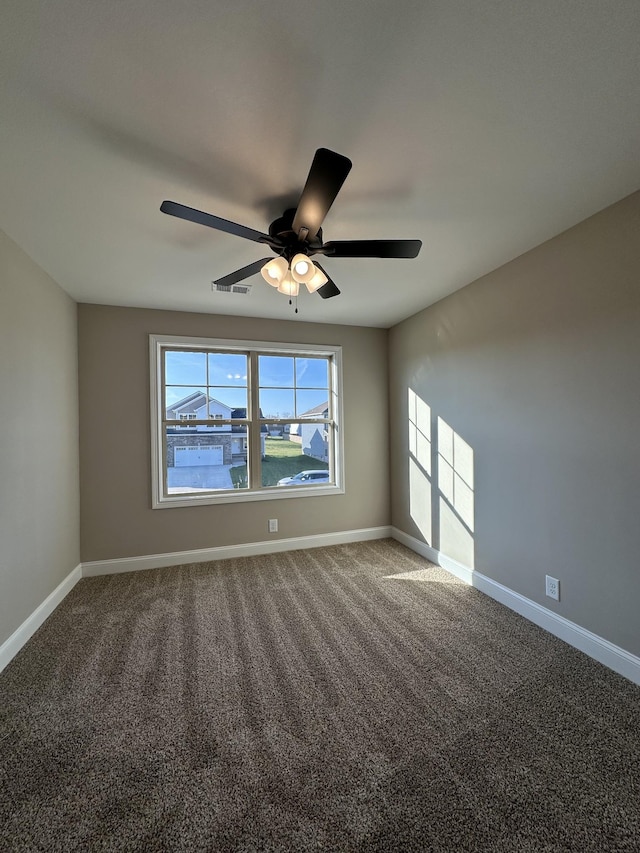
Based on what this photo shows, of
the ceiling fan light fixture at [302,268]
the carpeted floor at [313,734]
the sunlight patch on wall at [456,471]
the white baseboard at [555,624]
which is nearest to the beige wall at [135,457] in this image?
the carpeted floor at [313,734]

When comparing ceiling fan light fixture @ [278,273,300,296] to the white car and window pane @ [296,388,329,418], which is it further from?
the white car

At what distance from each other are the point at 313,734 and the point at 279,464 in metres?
2.75

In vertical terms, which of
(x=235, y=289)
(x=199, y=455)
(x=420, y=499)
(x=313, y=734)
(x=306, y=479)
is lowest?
(x=313, y=734)

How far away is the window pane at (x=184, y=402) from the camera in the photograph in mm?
3742

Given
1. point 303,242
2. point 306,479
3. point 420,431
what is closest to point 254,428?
point 306,479

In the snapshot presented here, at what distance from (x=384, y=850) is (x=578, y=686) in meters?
1.36

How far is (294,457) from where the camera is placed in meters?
4.24

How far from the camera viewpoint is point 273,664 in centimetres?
212

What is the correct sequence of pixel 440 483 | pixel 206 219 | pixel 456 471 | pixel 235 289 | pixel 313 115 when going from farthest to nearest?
pixel 440 483 < pixel 456 471 < pixel 235 289 < pixel 206 219 < pixel 313 115

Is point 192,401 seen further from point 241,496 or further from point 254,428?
point 241,496

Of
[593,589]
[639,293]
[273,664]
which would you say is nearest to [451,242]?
[639,293]

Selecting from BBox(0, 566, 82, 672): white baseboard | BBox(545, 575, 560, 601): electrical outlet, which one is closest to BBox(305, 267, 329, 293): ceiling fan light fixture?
BBox(545, 575, 560, 601): electrical outlet

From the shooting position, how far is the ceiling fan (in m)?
1.48

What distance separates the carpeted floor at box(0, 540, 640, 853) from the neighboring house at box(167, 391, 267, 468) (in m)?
1.54
